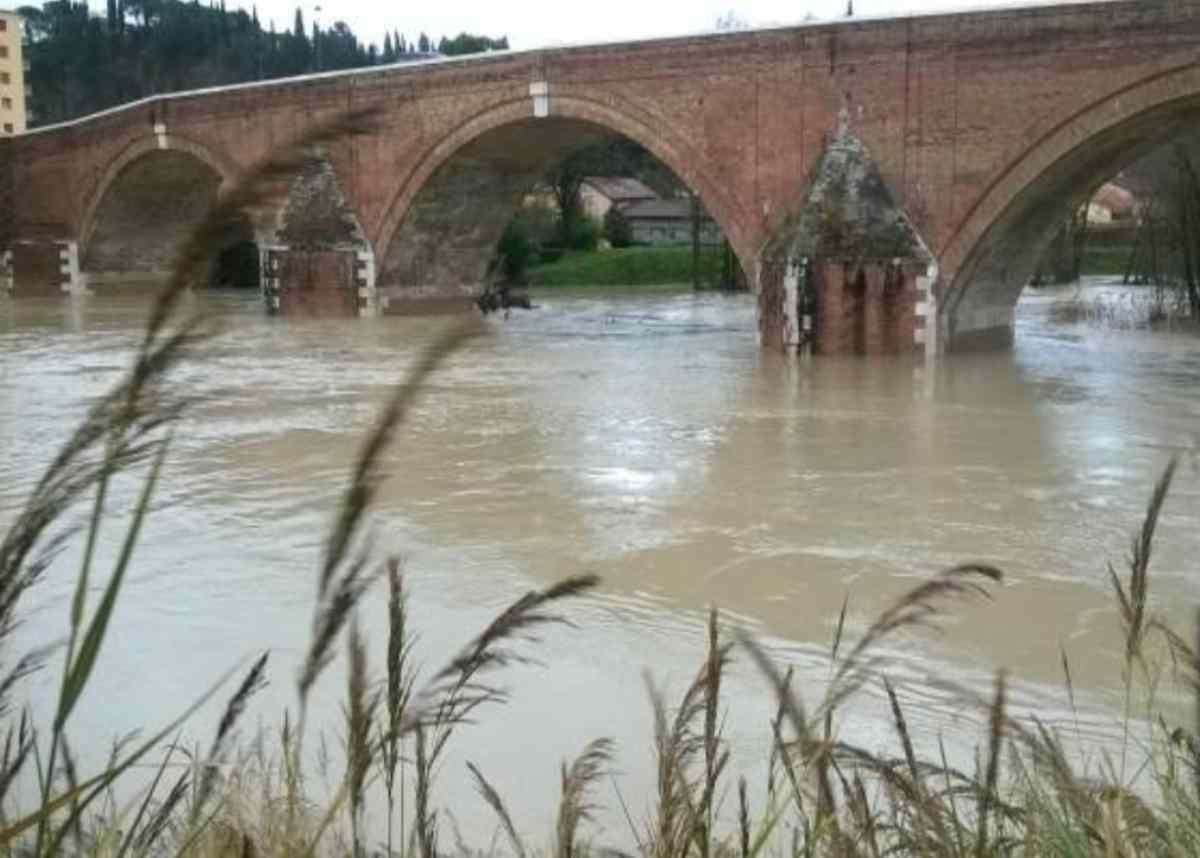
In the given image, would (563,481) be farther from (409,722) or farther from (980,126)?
(980,126)

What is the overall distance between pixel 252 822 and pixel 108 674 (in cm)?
278

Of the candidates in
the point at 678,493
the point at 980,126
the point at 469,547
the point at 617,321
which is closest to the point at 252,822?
the point at 469,547

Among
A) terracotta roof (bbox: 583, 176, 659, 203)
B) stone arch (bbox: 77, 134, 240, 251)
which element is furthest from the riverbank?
terracotta roof (bbox: 583, 176, 659, 203)

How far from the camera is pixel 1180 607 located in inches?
235

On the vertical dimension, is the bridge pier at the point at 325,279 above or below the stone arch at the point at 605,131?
below

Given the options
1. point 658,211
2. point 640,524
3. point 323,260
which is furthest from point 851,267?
point 658,211

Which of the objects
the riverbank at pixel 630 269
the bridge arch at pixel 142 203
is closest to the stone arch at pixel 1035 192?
the bridge arch at pixel 142 203

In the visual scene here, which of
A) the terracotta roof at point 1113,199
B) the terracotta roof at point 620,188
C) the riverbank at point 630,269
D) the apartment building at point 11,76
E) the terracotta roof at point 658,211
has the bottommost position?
the riverbank at point 630,269

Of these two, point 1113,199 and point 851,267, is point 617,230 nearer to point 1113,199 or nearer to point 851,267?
point 1113,199

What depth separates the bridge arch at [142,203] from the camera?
29.2 m

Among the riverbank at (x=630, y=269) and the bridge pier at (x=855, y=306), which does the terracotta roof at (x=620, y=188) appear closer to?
the riverbank at (x=630, y=269)

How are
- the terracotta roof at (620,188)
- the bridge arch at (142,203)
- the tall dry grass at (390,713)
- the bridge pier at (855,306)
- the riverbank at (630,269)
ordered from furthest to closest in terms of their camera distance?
the terracotta roof at (620,188) < the riverbank at (630,269) < the bridge arch at (142,203) < the bridge pier at (855,306) < the tall dry grass at (390,713)

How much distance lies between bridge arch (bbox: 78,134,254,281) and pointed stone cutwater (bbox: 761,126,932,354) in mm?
15445

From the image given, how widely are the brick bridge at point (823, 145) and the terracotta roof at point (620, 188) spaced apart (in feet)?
101
